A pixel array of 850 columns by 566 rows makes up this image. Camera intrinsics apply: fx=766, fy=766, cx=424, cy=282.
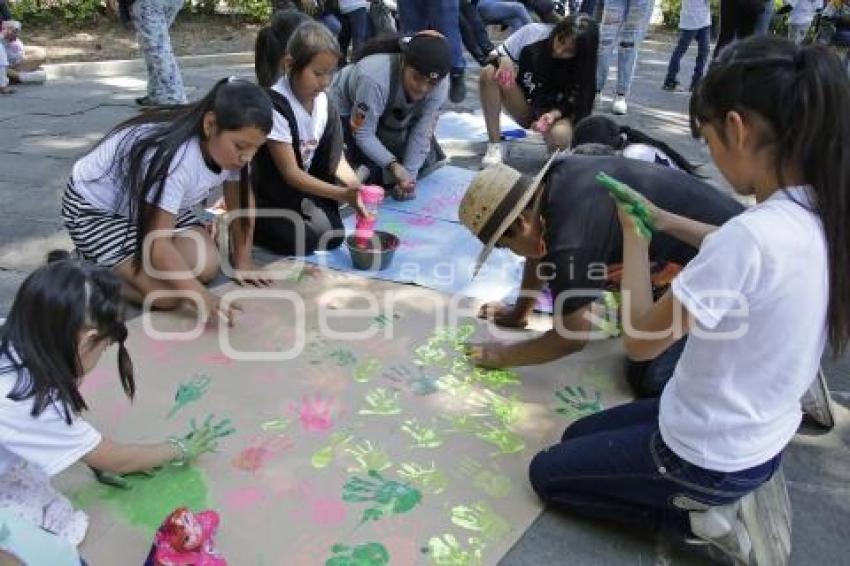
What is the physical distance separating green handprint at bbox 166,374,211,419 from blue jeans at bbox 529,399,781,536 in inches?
37.8

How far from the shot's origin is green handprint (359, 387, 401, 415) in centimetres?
216

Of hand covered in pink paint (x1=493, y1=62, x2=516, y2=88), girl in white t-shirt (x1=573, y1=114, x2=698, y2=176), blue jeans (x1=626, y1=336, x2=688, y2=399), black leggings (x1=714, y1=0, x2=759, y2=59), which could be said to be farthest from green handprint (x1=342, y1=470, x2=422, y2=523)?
black leggings (x1=714, y1=0, x2=759, y2=59)

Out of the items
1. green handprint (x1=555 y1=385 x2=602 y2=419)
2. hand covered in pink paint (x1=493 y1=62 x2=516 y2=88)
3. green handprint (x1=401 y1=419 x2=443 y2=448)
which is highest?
hand covered in pink paint (x1=493 y1=62 x2=516 y2=88)

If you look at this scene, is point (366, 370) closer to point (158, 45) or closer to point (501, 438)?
point (501, 438)

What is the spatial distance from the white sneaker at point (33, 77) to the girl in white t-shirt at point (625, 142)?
4.36 metres

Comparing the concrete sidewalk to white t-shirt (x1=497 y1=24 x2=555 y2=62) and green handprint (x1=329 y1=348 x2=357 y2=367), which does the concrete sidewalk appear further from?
green handprint (x1=329 y1=348 x2=357 y2=367)

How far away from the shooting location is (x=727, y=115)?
1.34 meters

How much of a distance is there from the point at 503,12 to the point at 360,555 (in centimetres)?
574

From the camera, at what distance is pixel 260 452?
1962 mm

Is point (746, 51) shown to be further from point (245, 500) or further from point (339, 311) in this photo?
point (339, 311)

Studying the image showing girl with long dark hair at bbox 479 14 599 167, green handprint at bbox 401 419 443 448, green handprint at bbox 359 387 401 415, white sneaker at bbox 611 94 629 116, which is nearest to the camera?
green handprint at bbox 401 419 443 448

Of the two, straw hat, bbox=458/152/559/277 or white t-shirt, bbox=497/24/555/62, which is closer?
straw hat, bbox=458/152/559/277

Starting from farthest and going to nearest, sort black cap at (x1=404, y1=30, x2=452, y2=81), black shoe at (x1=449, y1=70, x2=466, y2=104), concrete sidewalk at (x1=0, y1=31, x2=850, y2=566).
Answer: black shoe at (x1=449, y1=70, x2=466, y2=104), black cap at (x1=404, y1=30, x2=452, y2=81), concrete sidewalk at (x1=0, y1=31, x2=850, y2=566)

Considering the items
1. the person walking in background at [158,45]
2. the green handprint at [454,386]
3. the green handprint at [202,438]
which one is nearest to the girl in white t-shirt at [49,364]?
the green handprint at [202,438]
